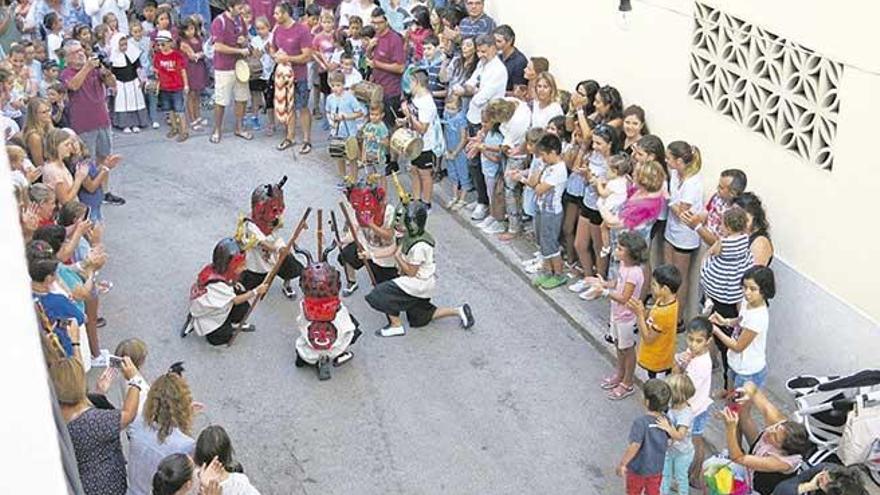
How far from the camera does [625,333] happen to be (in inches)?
353

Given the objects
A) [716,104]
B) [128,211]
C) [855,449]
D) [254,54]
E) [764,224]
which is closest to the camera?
[855,449]

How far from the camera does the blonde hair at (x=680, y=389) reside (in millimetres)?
7402

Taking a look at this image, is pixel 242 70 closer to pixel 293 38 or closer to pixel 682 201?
pixel 293 38

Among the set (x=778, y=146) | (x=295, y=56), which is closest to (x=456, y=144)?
(x=295, y=56)

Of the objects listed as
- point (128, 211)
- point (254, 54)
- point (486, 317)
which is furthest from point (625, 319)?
point (254, 54)

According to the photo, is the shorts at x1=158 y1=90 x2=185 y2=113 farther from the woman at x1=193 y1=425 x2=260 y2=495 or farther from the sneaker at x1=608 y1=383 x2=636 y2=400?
the woman at x1=193 y1=425 x2=260 y2=495

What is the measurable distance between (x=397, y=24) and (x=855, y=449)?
8792 millimetres

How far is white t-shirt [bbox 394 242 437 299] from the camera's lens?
9688 millimetres

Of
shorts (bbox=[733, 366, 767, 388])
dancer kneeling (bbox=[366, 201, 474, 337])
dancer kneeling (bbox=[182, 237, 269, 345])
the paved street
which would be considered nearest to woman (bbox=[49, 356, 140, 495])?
the paved street

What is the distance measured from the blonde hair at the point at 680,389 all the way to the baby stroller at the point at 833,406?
68 cm

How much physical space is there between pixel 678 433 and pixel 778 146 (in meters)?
Result: 2.50

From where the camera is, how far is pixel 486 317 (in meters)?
10.4

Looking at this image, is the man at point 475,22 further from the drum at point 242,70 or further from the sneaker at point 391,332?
the sneaker at point 391,332

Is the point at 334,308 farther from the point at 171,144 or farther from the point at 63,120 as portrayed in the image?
the point at 171,144
